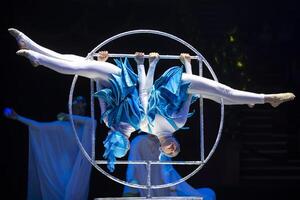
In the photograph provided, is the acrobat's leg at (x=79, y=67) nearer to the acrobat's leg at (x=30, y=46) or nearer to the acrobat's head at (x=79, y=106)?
the acrobat's leg at (x=30, y=46)

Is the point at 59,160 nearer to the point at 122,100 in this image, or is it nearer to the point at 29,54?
the point at 122,100

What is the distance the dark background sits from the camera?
22.3 feet

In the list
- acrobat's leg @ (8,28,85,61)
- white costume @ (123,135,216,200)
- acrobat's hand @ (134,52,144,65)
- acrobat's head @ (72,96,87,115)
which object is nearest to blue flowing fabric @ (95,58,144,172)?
acrobat's hand @ (134,52,144,65)

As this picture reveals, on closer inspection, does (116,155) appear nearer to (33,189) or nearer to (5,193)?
(33,189)

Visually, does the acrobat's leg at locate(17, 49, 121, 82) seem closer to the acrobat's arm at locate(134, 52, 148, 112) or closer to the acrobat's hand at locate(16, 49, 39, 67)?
the acrobat's hand at locate(16, 49, 39, 67)

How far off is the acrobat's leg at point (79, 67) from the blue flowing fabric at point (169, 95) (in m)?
0.22

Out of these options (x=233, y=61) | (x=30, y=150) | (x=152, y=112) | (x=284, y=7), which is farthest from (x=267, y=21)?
(x=152, y=112)

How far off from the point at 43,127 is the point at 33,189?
1.57 feet

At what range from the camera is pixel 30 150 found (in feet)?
20.5

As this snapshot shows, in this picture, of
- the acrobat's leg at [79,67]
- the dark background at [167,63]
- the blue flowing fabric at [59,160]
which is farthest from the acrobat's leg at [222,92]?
the dark background at [167,63]

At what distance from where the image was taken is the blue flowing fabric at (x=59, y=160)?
6.10m

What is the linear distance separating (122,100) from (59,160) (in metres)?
2.26

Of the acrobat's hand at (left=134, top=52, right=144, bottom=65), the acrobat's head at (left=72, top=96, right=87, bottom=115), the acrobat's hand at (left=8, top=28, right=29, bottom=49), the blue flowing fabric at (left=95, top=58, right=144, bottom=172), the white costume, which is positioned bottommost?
the white costume

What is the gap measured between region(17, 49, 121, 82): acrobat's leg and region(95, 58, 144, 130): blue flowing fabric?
4cm
